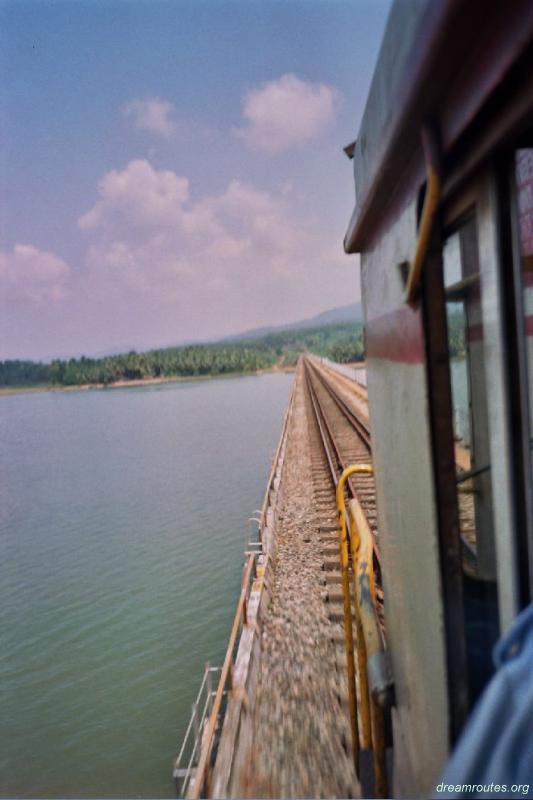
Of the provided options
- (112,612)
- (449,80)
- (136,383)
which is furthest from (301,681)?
(136,383)

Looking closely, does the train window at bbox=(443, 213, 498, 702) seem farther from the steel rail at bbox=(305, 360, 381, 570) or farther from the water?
the water

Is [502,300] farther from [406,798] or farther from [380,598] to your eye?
[380,598]

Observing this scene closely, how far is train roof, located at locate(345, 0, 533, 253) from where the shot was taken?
0.84 m

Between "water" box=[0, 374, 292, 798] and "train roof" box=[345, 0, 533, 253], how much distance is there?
778cm

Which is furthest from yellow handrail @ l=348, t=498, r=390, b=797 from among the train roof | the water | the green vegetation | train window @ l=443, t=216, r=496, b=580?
the green vegetation

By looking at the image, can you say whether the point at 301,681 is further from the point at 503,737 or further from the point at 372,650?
the point at 503,737

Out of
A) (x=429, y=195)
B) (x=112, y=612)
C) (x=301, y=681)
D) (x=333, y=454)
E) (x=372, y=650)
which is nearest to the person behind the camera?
(x=429, y=195)

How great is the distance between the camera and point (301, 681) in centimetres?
453

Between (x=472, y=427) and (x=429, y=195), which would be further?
(x=472, y=427)

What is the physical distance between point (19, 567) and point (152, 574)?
4115mm

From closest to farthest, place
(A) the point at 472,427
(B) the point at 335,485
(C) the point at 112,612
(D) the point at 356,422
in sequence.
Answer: (A) the point at 472,427 < (B) the point at 335,485 < (C) the point at 112,612 < (D) the point at 356,422

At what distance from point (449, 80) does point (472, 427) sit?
2.98ft

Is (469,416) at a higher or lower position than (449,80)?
lower

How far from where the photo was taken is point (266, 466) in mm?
21219
